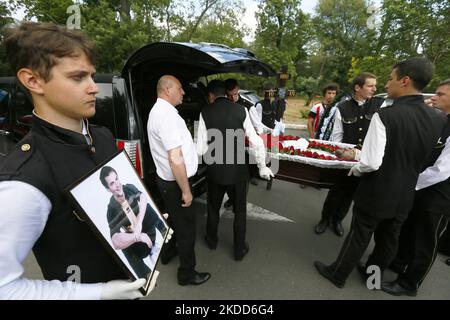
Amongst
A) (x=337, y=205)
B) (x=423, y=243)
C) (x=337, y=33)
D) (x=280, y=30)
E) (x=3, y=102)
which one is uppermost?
(x=337, y=33)

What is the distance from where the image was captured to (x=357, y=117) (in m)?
3.59

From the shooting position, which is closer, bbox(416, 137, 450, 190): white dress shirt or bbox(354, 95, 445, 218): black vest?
bbox(354, 95, 445, 218): black vest

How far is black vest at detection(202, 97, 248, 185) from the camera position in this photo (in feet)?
8.16

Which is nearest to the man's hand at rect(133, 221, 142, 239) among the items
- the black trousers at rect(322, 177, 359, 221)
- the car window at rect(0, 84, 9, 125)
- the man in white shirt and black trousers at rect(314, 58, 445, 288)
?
the man in white shirt and black trousers at rect(314, 58, 445, 288)

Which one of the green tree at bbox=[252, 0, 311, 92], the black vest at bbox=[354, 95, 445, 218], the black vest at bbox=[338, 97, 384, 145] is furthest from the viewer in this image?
the green tree at bbox=[252, 0, 311, 92]

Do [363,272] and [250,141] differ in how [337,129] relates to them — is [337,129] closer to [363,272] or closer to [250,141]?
[250,141]

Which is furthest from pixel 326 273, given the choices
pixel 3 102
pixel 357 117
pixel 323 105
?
pixel 3 102

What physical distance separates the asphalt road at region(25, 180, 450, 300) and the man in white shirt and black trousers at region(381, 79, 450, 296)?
0.66ft

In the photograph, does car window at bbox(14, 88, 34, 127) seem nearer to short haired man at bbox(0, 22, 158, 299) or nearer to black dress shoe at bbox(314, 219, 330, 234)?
short haired man at bbox(0, 22, 158, 299)

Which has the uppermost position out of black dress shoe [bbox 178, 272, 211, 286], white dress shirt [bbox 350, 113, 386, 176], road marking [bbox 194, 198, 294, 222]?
white dress shirt [bbox 350, 113, 386, 176]

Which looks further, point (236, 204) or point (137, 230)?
point (236, 204)

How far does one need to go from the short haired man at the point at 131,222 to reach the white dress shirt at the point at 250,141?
4.88 ft

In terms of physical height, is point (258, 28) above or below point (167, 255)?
above

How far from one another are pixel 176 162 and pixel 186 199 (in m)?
0.39
